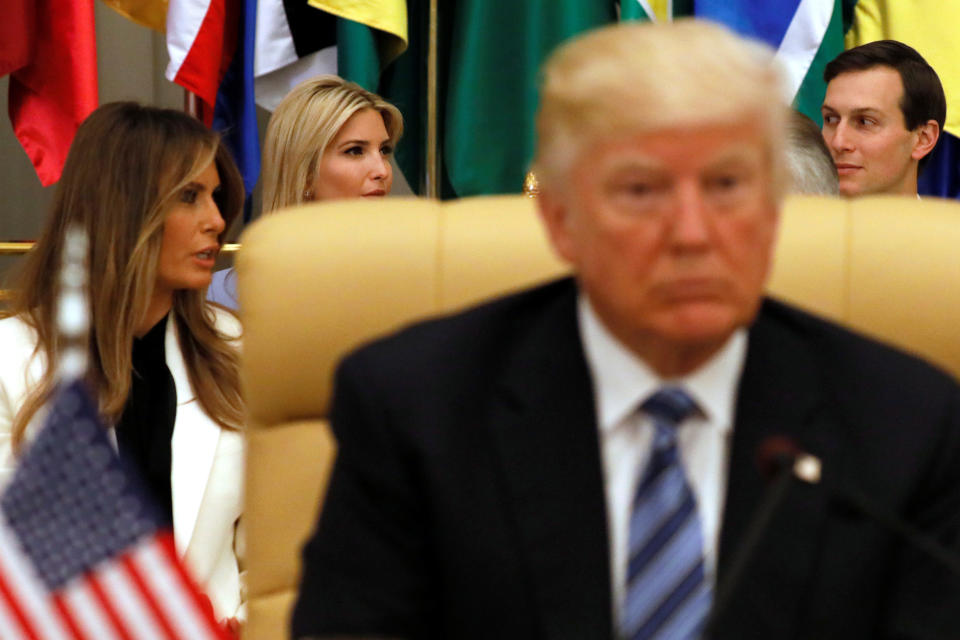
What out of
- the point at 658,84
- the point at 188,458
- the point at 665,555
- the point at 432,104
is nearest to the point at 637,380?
the point at 665,555

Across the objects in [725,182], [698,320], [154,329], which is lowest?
[154,329]

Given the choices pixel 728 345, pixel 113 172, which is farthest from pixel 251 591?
pixel 113 172

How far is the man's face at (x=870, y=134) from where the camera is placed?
341 centimetres

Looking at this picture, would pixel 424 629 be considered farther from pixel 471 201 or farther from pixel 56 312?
pixel 56 312

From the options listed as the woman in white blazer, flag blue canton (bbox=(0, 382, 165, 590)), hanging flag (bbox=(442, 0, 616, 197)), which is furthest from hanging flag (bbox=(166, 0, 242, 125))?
flag blue canton (bbox=(0, 382, 165, 590))

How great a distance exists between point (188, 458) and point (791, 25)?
214cm

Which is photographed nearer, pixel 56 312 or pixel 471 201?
pixel 471 201

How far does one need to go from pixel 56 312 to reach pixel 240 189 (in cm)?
50

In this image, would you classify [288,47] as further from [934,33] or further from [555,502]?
[555,502]

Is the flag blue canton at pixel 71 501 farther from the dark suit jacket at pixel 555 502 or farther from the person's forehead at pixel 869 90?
the person's forehead at pixel 869 90

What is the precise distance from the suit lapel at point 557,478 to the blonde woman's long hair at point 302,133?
83.7 inches

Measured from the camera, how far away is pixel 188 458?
2428 millimetres

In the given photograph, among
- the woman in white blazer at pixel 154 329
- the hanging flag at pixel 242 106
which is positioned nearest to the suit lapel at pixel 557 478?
the woman in white blazer at pixel 154 329

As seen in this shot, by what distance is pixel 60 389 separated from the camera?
4.45ft
